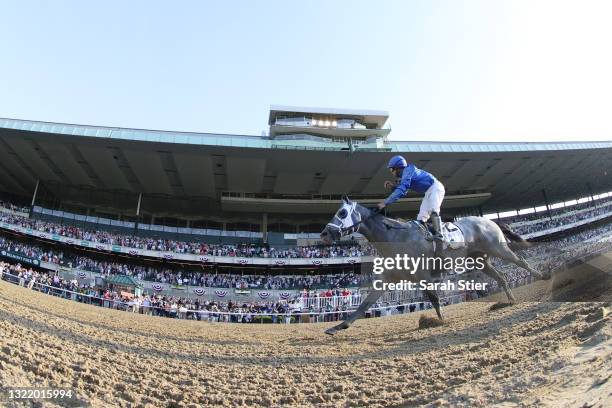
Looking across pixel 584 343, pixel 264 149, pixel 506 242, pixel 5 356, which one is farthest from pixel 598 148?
pixel 5 356

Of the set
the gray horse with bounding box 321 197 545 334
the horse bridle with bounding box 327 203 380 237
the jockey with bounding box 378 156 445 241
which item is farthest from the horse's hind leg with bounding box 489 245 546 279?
the horse bridle with bounding box 327 203 380 237

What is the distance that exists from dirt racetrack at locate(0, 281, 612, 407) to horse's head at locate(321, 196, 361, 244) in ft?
5.95

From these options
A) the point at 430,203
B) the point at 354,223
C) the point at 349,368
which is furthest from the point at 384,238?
the point at 349,368

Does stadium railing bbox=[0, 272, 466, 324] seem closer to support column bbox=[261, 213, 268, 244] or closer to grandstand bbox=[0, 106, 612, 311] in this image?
grandstand bbox=[0, 106, 612, 311]

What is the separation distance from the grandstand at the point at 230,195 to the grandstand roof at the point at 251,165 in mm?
156

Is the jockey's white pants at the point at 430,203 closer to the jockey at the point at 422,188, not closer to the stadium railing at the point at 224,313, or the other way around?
the jockey at the point at 422,188

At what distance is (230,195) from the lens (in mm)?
41281

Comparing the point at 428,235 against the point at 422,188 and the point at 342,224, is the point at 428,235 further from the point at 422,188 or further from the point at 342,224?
the point at 342,224

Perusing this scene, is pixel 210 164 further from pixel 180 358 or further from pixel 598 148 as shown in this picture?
pixel 598 148

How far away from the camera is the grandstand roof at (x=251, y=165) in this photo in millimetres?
32594

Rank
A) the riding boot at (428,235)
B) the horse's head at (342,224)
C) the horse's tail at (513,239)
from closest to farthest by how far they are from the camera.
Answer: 1. the horse's head at (342,224)
2. the riding boot at (428,235)
3. the horse's tail at (513,239)

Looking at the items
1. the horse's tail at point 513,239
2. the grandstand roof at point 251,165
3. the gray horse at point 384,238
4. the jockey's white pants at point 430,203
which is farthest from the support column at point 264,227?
the jockey's white pants at point 430,203

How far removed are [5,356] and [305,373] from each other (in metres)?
3.22

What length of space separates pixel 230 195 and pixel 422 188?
34.4 meters
